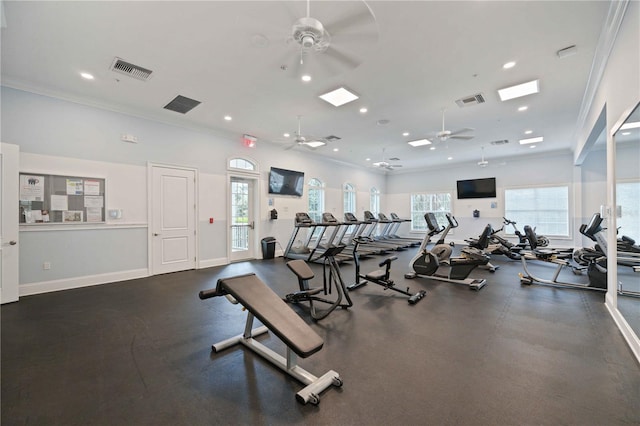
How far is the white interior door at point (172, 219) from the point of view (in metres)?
5.65

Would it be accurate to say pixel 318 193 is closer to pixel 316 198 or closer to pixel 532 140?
pixel 316 198

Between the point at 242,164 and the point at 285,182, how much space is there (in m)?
1.45

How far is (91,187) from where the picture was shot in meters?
4.88

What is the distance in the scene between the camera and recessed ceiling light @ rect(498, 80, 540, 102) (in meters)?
4.44

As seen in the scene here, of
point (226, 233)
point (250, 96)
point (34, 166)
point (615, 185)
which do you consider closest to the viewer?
point (615, 185)

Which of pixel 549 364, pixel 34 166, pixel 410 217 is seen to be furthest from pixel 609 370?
pixel 410 217

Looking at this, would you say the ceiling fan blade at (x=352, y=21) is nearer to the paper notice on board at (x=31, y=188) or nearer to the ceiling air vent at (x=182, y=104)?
the ceiling air vent at (x=182, y=104)

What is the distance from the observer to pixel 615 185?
10.2 ft

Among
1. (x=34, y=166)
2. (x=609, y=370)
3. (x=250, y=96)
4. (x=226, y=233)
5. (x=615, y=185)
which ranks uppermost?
(x=250, y=96)

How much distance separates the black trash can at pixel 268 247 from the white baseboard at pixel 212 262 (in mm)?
1080

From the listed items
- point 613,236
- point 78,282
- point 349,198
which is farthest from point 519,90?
point 78,282

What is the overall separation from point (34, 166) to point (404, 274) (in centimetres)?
696

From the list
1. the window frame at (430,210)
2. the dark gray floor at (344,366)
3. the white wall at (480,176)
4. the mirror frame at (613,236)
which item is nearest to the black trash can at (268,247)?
the dark gray floor at (344,366)

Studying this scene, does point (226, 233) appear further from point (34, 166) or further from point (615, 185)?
point (615, 185)
